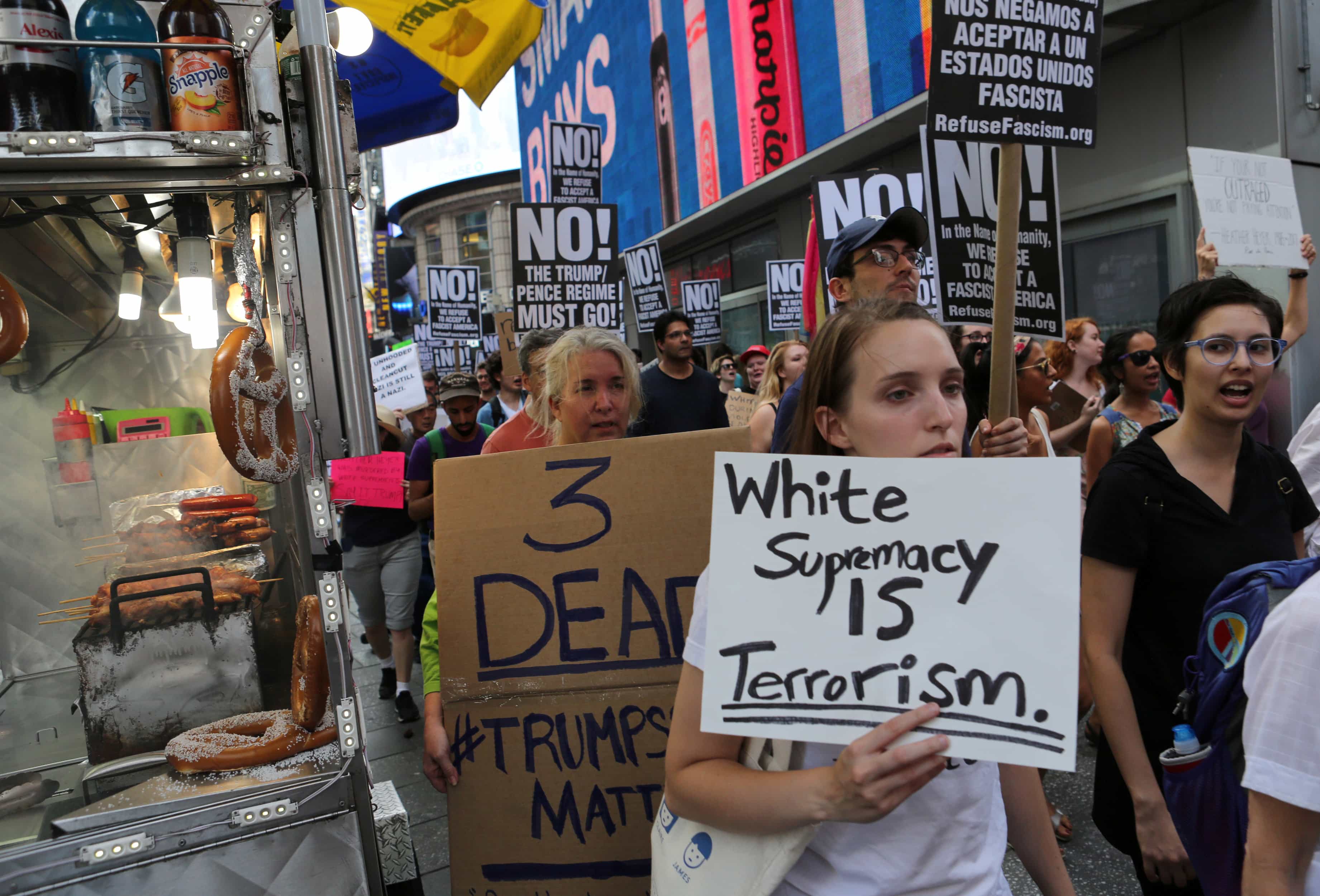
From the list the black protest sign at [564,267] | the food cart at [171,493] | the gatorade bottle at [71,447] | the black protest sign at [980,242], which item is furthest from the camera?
the black protest sign at [564,267]

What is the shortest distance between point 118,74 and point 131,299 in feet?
4.61

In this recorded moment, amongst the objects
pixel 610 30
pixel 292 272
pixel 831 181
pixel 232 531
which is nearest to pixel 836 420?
pixel 292 272

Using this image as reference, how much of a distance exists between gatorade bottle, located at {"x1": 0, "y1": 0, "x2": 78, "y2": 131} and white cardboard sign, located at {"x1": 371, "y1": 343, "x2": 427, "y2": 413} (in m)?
5.16

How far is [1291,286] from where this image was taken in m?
4.75

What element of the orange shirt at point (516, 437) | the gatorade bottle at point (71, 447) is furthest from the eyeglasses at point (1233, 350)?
the gatorade bottle at point (71, 447)

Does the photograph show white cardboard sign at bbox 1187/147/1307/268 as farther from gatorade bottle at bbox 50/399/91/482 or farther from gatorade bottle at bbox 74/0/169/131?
gatorade bottle at bbox 50/399/91/482

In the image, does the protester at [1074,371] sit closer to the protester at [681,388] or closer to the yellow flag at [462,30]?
the protester at [681,388]

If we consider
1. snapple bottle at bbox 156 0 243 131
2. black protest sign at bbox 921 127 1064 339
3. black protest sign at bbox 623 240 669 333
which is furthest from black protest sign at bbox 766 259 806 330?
snapple bottle at bbox 156 0 243 131

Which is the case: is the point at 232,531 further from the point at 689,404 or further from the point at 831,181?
the point at 831,181

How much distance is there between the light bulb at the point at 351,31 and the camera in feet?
8.01

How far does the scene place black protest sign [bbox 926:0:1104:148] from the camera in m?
2.67

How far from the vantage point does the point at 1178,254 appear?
808 centimetres

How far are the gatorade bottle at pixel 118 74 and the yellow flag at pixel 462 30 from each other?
285 cm

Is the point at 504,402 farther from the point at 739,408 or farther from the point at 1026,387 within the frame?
the point at 1026,387
